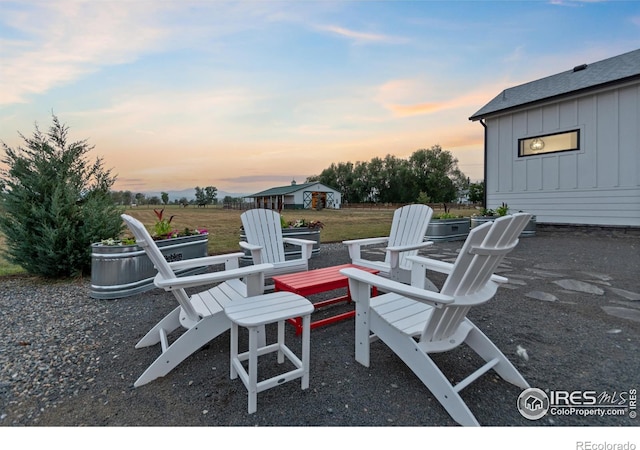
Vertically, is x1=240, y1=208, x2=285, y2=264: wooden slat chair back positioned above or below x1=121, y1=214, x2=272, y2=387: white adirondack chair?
above

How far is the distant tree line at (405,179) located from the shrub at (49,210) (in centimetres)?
3223

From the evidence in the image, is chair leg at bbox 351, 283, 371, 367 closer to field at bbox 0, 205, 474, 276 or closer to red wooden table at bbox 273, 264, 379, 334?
red wooden table at bbox 273, 264, 379, 334

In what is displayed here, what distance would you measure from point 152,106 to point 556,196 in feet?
33.5

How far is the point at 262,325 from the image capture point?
5.15ft

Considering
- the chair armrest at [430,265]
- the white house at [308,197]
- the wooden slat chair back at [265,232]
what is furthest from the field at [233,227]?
the white house at [308,197]

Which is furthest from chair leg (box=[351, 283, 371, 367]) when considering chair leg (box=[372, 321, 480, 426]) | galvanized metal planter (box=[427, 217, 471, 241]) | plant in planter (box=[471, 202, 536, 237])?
plant in planter (box=[471, 202, 536, 237])

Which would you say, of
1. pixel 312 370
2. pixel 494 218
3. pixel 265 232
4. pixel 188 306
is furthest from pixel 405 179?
pixel 188 306

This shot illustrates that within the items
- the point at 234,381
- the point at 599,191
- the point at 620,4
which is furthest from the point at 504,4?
the point at 234,381

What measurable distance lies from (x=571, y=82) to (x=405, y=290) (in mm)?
10065

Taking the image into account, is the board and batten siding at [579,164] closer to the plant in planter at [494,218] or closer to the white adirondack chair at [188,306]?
the plant in planter at [494,218]

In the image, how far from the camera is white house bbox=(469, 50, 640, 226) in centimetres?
712

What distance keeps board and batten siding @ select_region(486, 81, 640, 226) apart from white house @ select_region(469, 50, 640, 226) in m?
0.02

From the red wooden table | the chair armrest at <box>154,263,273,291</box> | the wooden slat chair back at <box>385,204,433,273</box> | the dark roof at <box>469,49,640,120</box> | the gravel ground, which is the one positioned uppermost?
the dark roof at <box>469,49,640,120</box>

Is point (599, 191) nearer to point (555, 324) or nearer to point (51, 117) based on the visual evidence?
point (555, 324)
